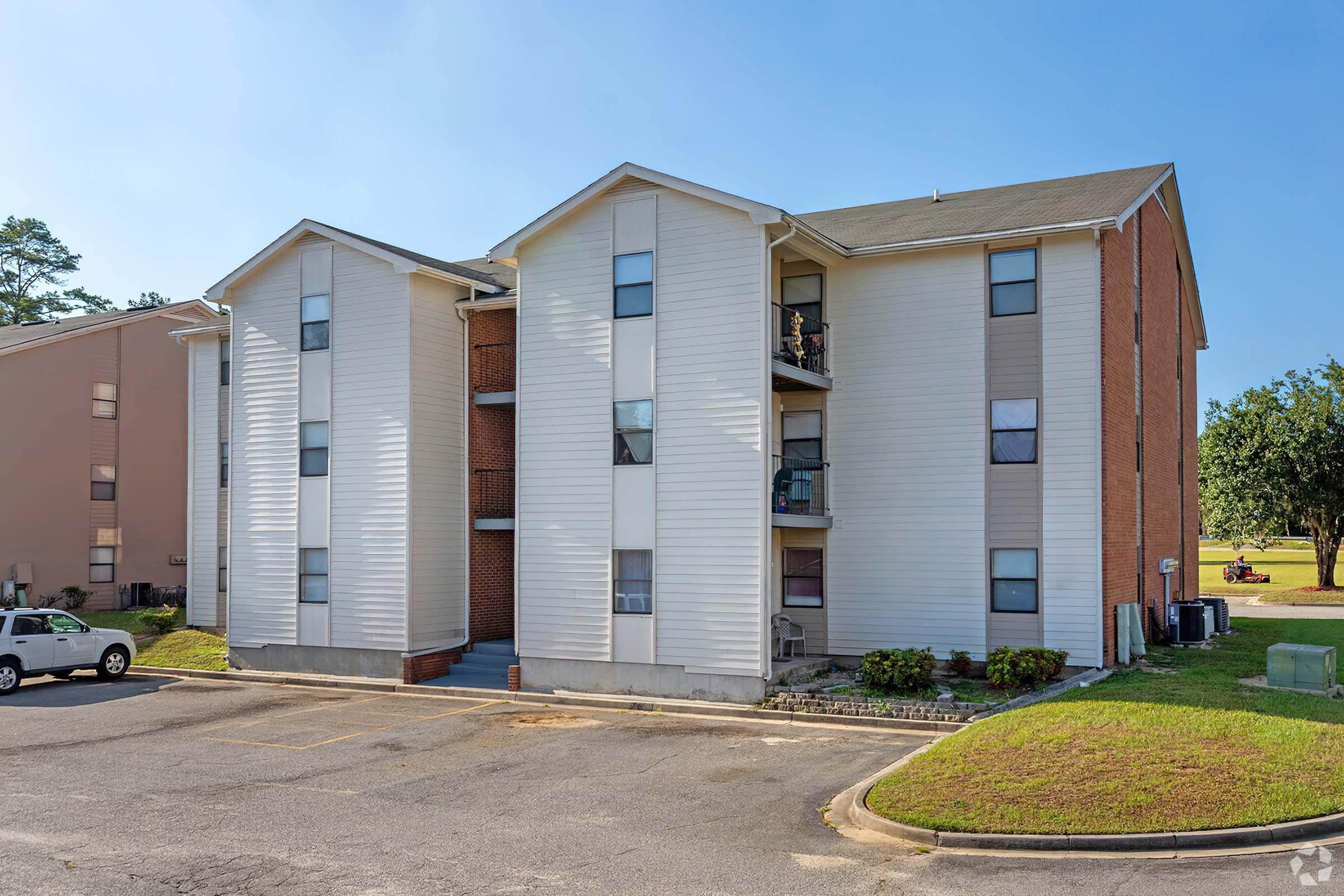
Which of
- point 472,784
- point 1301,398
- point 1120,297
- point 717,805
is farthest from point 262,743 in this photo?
point 1301,398

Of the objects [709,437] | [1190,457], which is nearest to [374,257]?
[709,437]

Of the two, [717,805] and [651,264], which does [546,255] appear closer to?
[651,264]

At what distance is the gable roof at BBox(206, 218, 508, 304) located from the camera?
20812 millimetres

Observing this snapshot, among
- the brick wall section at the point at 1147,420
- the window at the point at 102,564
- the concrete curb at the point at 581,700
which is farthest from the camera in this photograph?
the window at the point at 102,564

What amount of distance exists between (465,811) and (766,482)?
809 cm

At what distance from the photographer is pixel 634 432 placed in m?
18.9

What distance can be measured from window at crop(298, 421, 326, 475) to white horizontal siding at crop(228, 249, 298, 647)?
119mm

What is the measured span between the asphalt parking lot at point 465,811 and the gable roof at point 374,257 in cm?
858

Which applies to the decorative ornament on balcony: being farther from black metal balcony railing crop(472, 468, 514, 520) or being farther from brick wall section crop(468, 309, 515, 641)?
black metal balcony railing crop(472, 468, 514, 520)

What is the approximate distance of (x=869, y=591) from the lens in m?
19.9

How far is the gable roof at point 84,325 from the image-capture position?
3203cm

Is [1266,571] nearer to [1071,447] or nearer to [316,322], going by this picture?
[1071,447]

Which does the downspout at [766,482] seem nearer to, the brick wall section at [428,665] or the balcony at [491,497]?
the balcony at [491,497]

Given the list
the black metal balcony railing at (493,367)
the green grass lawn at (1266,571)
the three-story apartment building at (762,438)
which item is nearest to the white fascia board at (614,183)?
the three-story apartment building at (762,438)
